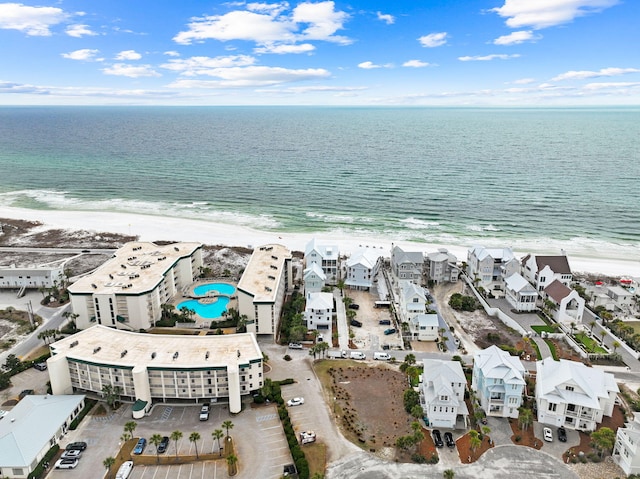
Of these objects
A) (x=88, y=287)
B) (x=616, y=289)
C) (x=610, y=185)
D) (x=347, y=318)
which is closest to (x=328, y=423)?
(x=347, y=318)

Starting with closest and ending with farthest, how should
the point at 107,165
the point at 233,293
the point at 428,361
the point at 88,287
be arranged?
the point at 428,361, the point at 88,287, the point at 233,293, the point at 107,165

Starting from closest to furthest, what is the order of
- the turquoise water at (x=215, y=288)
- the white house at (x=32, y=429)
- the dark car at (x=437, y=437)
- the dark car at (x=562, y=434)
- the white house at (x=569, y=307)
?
the white house at (x=32, y=429), the dark car at (x=437, y=437), the dark car at (x=562, y=434), the white house at (x=569, y=307), the turquoise water at (x=215, y=288)

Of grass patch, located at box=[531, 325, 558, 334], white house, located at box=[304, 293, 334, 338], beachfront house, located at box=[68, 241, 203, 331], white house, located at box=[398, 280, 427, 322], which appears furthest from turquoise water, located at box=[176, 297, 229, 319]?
grass patch, located at box=[531, 325, 558, 334]

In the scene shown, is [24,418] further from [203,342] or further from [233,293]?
[233,293]

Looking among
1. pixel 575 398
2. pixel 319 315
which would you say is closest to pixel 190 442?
pixel 319 315

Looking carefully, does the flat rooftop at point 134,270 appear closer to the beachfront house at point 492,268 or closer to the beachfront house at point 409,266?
the beachfront house at point 409,266

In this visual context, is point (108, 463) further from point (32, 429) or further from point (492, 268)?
point (492, 268)

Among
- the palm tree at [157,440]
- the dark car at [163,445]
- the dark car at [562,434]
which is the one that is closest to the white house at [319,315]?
the dark car at [163,445]
